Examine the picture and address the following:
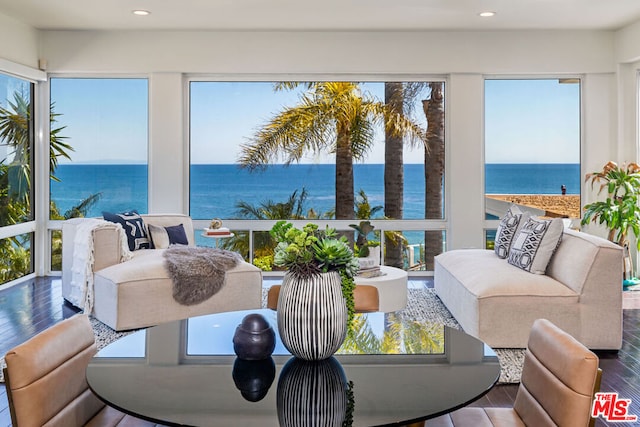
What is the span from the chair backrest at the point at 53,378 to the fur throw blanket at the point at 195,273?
2483mm

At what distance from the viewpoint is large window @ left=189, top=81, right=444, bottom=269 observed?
6.38 meters

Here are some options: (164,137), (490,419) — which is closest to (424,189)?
(164,137)

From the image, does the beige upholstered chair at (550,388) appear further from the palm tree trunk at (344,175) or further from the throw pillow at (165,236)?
the palm tree trunk at (344,175)

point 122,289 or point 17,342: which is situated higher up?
point 122,289

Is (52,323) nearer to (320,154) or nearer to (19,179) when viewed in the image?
(19,179)

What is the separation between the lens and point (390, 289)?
14.4 feet

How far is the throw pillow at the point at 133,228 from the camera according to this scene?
5055mm

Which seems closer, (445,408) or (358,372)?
(445,408)

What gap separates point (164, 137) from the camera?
628 centimetres

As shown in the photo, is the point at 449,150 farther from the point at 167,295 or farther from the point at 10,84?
the point at 10,84

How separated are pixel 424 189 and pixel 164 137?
2.93 meters

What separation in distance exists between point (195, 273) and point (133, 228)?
1.13 metres

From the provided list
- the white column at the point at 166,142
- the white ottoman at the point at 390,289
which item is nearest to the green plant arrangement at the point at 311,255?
the white ottoman at the point at 390,289

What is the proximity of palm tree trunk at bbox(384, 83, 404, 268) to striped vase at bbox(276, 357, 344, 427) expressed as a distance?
Answer: 186 inches
